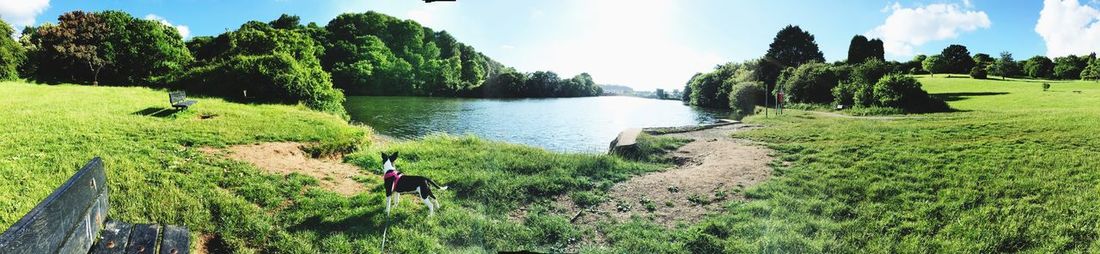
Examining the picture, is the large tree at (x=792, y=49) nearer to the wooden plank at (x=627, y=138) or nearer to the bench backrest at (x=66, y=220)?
the wooden plank at (x=627, y=138)

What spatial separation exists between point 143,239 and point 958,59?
72.2m

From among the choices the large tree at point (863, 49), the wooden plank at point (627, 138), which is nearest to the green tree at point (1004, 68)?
the large tree at point (863, 49)

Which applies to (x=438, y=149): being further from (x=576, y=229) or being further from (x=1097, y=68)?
(x=1097, y=68)

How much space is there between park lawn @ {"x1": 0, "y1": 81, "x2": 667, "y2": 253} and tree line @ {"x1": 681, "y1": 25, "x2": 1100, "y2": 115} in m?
25.8

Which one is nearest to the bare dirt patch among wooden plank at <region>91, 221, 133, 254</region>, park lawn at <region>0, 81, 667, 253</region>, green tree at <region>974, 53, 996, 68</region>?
park lawn at <region>0, 81, 667, 253</region>

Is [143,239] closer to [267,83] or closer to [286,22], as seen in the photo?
[267,83]

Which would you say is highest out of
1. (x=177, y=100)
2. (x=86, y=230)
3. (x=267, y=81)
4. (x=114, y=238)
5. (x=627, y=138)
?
(x=267, y=81)

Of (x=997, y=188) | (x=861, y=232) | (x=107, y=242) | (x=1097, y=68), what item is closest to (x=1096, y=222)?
(x=997, y=188)

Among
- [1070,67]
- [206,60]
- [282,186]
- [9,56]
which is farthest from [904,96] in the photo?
[9,56]

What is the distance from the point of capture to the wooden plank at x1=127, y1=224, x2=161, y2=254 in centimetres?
449

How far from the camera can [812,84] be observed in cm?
3862

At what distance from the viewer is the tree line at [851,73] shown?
30578 millimetres

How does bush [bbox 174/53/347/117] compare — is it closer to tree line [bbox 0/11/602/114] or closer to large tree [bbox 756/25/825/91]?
tree line [bbox 0/11/602/114]

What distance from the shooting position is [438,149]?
45.1 ft
